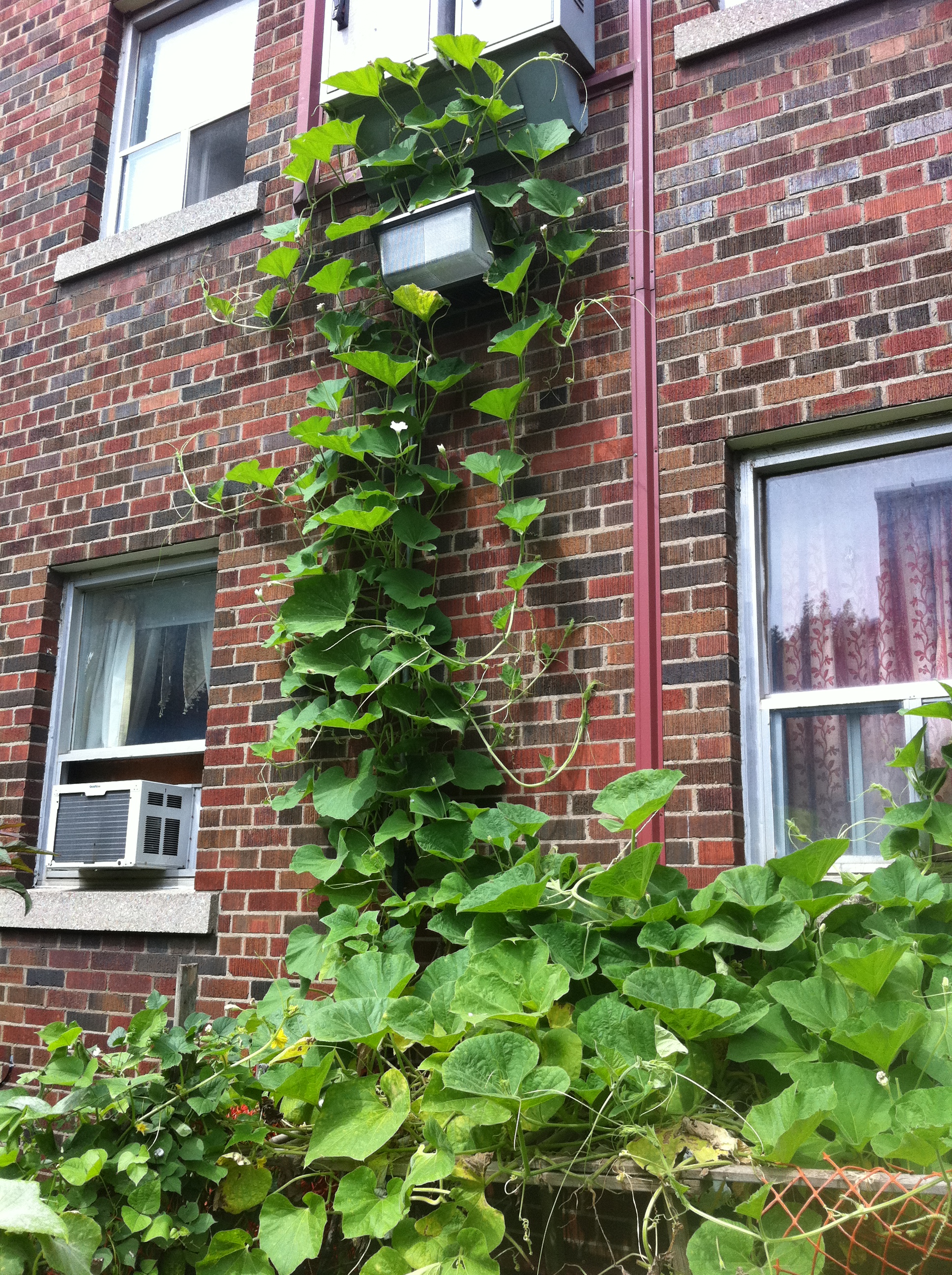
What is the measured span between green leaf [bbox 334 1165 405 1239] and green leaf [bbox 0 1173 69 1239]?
66cm

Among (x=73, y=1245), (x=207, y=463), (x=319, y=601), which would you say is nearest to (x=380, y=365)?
(x=319, y=601)

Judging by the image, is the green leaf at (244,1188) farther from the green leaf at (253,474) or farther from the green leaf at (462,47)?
the green leaf at (462,47)

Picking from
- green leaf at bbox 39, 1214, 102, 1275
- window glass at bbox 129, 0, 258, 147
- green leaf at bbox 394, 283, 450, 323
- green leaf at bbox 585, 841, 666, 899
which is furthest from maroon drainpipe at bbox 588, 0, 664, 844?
window glass at bbox 129, 0, 258, 147

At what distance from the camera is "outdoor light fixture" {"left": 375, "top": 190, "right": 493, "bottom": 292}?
138 inches

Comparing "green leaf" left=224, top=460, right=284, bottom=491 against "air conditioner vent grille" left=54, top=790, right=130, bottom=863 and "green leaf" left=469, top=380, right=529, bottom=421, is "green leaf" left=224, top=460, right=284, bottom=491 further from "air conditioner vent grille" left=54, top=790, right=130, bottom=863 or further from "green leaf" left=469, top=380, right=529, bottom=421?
"air conditioner vent grille" left=54, top=790, right=130, bottom=863

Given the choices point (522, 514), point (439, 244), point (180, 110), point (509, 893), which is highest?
point (180, 110)

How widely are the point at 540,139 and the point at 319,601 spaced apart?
1547mm

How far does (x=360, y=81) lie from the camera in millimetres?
3576

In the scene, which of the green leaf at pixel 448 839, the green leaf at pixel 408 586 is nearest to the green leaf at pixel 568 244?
the green leaf at pixel 408 586

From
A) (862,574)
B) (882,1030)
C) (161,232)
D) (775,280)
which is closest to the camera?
(882,1030)

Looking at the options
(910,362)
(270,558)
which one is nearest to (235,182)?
(270,558)

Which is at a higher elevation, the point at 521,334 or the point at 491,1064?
the point at 521,334

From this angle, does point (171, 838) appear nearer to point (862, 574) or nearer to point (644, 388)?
point (644, 388)

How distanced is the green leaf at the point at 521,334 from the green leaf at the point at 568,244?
0.49 feet
